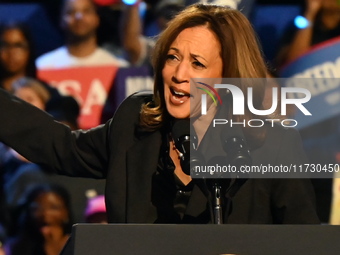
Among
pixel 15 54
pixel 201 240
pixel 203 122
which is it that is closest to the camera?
pixel 201 240

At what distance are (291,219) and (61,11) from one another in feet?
8.08

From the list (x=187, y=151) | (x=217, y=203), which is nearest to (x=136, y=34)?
(x=187, y=151)

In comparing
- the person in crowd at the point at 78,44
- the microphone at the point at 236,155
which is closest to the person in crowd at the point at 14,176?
the person in crowd at the point at 78,44

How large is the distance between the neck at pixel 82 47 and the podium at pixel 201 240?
2.67m

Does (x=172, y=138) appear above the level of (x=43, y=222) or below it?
above

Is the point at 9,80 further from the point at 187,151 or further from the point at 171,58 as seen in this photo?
the point at 187,151

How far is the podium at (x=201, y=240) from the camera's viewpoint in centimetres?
151

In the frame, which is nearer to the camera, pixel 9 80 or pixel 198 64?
pixel 198 64

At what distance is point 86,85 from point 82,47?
0.23m

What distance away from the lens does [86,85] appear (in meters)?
4.04

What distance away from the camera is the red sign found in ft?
13.0

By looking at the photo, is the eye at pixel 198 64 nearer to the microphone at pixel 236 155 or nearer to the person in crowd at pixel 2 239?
the microphone at pixel 236 155

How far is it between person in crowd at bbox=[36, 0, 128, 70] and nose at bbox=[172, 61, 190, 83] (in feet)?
6.39

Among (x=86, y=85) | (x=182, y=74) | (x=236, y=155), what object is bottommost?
(x=236, y=155)
